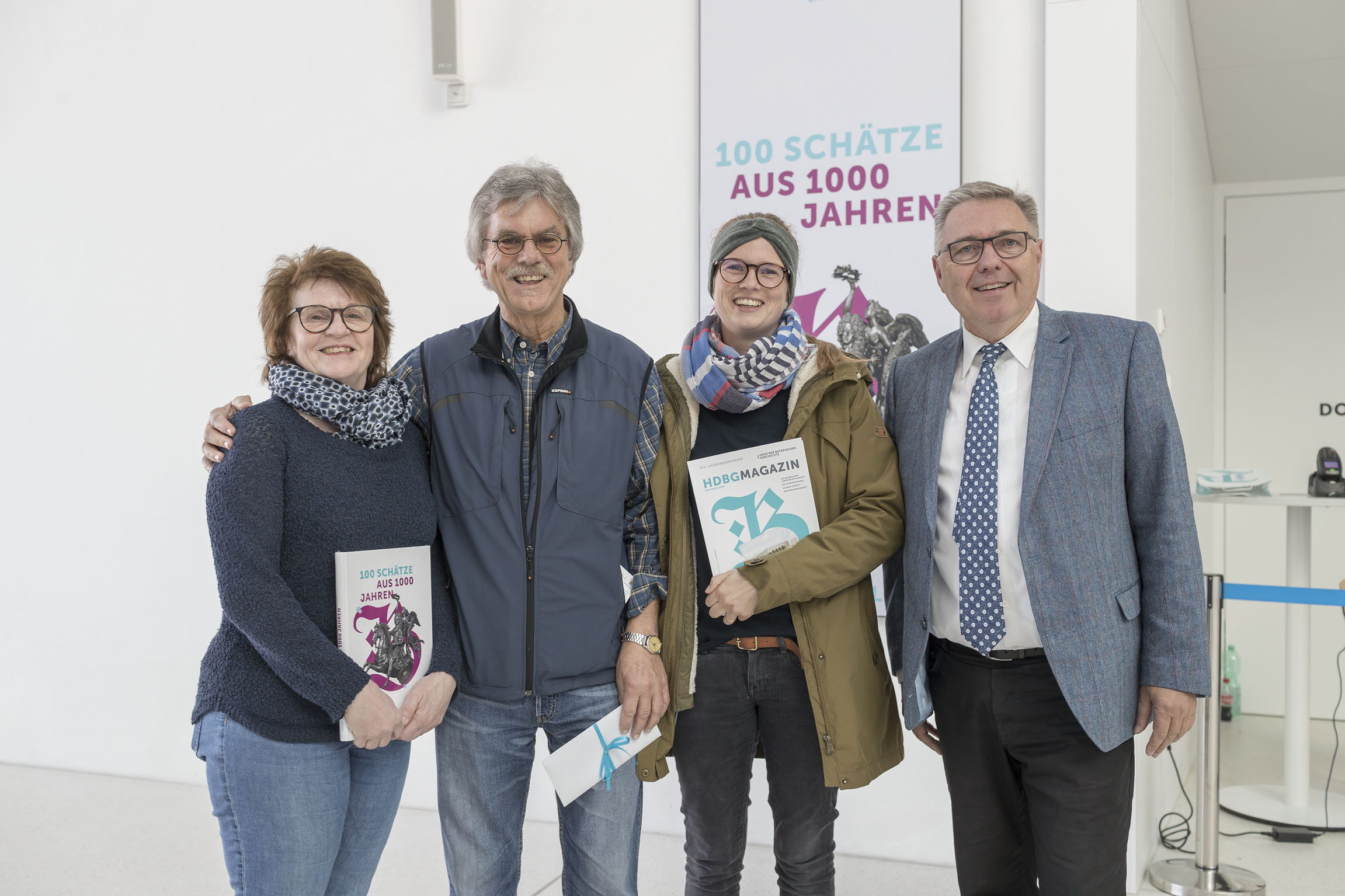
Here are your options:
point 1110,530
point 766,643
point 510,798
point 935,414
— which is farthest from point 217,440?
point 1110,530

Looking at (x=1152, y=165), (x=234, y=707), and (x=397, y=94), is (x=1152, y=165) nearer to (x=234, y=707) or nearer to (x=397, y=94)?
(x=397, y=94)

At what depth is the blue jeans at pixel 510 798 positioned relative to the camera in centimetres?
173

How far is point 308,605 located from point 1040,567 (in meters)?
1.23

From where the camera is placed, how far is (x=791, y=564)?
5.74 feet

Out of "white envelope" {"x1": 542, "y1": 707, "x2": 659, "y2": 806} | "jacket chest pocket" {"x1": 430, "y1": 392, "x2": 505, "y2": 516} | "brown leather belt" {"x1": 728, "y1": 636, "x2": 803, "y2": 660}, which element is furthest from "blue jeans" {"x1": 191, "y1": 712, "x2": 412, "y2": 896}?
"brown leather belt" {"x1": 728, "y1": 636, "x2": 803, "y2": 660}

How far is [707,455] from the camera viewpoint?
1.88 meters

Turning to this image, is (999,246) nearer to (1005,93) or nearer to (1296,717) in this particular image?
(1005,93)

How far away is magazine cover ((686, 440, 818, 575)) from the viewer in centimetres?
182

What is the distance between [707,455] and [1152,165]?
2.04 metres

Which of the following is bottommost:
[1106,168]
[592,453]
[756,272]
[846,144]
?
[592,453]

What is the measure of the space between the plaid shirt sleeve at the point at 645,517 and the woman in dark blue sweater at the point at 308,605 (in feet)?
1.18

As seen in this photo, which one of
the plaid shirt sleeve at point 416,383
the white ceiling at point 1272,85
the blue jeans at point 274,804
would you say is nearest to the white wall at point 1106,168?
the white ceiling at point 1272,85

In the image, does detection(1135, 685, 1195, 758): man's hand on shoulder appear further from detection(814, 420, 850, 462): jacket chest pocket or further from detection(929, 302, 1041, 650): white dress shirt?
detection(814, 420, 850, 462): jacket chest pocket

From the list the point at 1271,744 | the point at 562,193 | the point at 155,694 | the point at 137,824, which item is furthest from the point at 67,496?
the point at 1271,744
